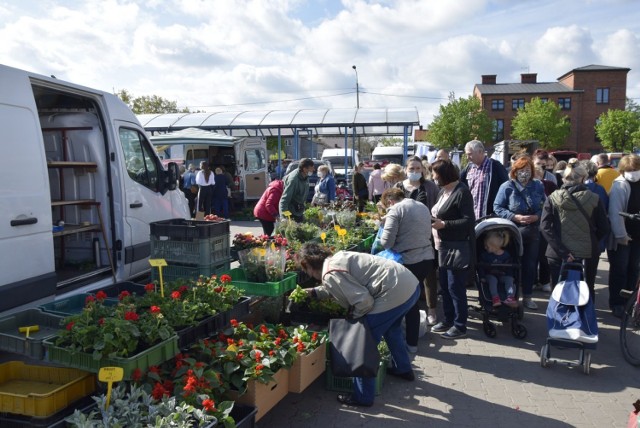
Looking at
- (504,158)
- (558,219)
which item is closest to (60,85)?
(558,219)

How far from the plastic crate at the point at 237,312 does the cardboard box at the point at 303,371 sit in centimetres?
65

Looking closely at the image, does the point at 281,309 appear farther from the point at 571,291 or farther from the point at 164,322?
the point at 571,291

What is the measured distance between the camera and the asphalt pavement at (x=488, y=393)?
4.16 meters

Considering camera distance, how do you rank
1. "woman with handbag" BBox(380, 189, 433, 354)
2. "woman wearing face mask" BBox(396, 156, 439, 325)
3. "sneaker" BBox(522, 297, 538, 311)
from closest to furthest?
1. "woman with handbag" BBox(380, 189, 433, 354)
2. "woman wearing face mask" BBox(396, 156, 439, 325)
3. "sneaker" BBox(522, 297, 538, 311)

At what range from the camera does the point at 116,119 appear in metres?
5.79

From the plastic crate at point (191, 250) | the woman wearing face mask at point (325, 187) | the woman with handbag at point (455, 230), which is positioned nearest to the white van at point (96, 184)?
the plastic crate at point (191, 250)

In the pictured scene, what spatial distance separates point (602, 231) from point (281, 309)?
3.92 m

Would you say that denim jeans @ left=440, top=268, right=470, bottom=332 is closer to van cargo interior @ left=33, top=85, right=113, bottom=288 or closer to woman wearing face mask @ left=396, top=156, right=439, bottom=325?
woman wearing face mask @ left=396, top=156, right=439, bottom=325

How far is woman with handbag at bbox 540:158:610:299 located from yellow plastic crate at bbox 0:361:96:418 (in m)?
5.23

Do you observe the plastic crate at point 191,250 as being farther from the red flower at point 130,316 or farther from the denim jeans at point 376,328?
the denim jeans at point 376,328

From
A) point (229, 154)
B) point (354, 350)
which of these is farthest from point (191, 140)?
point (354, 350)

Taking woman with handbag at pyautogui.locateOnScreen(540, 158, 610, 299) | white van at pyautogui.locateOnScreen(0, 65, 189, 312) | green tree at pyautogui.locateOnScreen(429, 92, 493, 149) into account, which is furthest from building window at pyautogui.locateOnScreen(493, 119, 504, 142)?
white van at pyautogui.locateOnScreen(0, 65, 189, 312)

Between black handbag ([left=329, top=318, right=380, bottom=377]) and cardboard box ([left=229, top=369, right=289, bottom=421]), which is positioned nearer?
cardboard box ([left=229, top=369, right=289, bottom=421])

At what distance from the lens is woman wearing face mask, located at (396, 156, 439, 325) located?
629 cm
